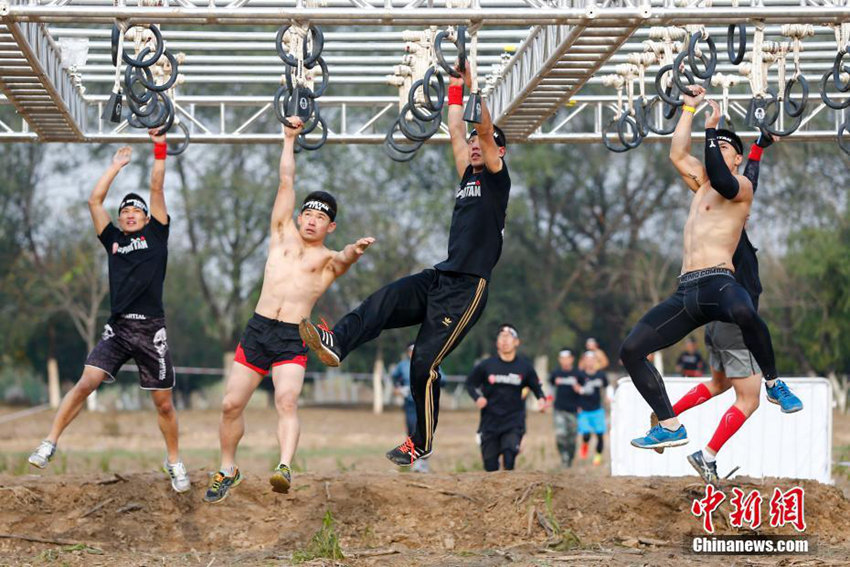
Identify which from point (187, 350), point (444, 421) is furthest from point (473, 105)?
point (187, 350)

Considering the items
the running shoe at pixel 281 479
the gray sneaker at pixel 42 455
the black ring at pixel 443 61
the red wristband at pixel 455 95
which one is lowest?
the running shoe at pixel 281 479

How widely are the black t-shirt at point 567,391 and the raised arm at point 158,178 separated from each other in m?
9.04

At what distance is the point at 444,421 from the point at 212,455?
1163 centimetres

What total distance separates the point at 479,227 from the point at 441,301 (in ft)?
1.82

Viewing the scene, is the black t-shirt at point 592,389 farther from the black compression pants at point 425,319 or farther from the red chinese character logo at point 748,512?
the black compression pants at point 425,319

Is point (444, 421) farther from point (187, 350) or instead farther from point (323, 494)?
point (323, 494)

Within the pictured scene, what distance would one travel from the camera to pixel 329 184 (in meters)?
36.2

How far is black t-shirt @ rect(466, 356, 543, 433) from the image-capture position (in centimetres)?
1335

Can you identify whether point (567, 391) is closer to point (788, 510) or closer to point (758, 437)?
point (758, 437)

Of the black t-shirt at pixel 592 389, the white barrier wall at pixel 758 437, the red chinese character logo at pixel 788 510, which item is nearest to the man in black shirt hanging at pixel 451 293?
the red chinese character logo at pixel 788 510

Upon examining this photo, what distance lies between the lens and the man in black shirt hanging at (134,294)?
9.53 m

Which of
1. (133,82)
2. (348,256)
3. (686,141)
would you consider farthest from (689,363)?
(133,82)

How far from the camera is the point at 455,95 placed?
27.1 feet

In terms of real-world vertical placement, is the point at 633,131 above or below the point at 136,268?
above
